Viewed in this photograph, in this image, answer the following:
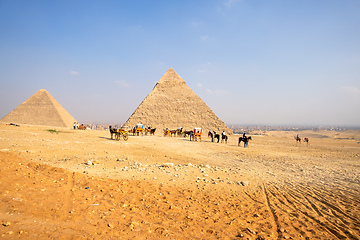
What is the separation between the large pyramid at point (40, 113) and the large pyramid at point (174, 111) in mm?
22246

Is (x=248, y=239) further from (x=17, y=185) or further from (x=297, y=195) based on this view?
(x=17, y=185)

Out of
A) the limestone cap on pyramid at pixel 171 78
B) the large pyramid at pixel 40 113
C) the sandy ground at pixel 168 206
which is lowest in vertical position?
the sandy ground at pixel 168 206

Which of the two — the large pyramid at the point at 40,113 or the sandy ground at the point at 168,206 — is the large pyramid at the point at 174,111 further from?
the sandy ground at the point at 168,206

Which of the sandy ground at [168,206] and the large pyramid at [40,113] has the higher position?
the large pyramid at [40,113]

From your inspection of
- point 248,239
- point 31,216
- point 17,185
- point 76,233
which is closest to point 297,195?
point 248,239

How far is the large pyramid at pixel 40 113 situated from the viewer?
64.5m

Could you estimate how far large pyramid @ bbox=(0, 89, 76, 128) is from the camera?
6450cm

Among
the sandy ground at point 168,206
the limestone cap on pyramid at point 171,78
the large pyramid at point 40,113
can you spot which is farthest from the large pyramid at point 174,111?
the sandy ground at point 168,206

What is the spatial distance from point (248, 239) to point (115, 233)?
2615 millimetres

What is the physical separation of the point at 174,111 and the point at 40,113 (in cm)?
4575

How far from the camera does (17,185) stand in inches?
196

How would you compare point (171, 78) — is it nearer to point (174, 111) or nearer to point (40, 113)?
point (174, 111)

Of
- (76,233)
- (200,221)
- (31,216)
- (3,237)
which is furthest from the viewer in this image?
(200,221)

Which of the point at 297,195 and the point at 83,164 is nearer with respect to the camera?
the point at 297,195
